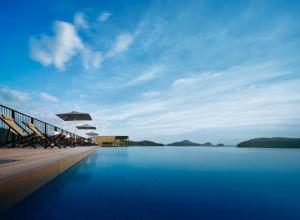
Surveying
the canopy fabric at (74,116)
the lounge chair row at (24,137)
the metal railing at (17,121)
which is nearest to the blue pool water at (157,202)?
the lounge chair row at (24,137)

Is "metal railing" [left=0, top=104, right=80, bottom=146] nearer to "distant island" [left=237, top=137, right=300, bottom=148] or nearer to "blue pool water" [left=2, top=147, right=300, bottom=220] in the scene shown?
"blue pool water" [left=2, top=147, right=300, bottom=220]

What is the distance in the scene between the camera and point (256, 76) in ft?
35.8

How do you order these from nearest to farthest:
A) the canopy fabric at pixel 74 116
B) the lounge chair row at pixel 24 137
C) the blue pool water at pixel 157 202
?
the blue pool water at pixel 157 202 < the lounge chair row at pixel 24 137 < the canopy fabric at pixel 74 116

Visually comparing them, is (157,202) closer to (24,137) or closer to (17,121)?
(24,137)

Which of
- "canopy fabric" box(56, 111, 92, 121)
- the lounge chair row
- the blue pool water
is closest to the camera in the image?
the blue pool water

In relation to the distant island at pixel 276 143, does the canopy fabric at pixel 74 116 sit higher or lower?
higher

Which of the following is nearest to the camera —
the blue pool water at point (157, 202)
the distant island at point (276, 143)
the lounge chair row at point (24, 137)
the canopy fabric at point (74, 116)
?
the blue pool water at point (157, 202)

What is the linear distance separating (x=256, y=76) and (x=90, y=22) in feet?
25.6

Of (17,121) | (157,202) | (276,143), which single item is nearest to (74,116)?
(17,121)

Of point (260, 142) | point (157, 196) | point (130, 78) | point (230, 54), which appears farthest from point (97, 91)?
point (260, 142)

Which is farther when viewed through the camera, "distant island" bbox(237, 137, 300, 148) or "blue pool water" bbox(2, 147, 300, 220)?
"distant island" bbox(237, 137, 300, 148)

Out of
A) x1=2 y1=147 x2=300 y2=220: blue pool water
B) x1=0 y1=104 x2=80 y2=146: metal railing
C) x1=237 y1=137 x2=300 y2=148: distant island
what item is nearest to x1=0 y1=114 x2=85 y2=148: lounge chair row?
x1=0 y1=104 x2=80 y2=146: metal railing

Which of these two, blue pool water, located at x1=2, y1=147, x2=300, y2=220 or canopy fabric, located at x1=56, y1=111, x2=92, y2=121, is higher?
canopy fabric, located at x1=56, y1=111, x2=92, y2=121

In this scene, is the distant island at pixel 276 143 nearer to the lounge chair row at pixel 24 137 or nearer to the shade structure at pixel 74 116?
the shade structure at pixel 74 116
